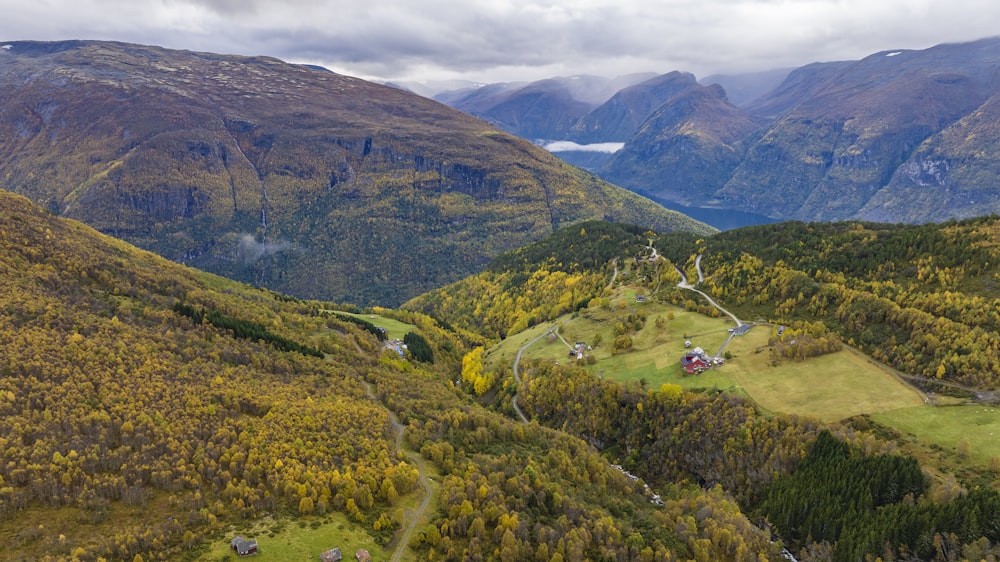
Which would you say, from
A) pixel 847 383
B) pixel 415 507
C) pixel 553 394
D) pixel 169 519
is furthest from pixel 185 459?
pixel 847 383

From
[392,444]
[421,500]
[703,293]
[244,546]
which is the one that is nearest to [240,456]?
[244,546]

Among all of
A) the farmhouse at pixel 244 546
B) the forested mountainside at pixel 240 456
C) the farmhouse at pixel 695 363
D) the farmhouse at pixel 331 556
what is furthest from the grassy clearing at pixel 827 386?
the farmhouse at pixel 244 546

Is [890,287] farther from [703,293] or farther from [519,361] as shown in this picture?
[519,361]

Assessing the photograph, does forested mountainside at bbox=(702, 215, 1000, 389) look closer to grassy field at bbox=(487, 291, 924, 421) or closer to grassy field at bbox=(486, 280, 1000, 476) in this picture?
grassy field at bbox=(487, 291, 924, 421)

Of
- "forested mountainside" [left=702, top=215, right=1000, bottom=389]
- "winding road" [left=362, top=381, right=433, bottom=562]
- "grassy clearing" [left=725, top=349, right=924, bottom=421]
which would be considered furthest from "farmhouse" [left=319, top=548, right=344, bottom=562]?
"forested mountainside" [left=702, top=215, right=1000, bottom=389]

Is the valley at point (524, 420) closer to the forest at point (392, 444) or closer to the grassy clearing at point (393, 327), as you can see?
the forest at point (392, 444)

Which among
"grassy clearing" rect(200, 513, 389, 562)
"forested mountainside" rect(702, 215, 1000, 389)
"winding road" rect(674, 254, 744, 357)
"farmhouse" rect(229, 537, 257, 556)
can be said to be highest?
"forested mountainside" rect(702, 215, 1000, 389)
